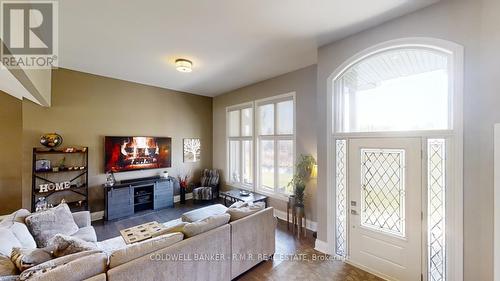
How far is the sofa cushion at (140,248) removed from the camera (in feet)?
5.87

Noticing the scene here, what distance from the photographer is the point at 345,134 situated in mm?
3164

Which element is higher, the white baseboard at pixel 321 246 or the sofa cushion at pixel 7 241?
the sofa cushion at pixel 7 241

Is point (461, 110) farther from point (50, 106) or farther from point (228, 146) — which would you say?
point (50, 106)

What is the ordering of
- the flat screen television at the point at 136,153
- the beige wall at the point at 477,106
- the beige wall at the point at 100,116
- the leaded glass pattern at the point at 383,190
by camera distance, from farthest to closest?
the flat screen television at the point at 136,153 → the beige wall at the point at 100,116 → the leaded glass pattern at the point at 383,190 → the beige wall at the point at 477,106

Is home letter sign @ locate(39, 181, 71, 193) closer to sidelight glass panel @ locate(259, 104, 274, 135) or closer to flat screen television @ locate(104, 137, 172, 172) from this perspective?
flat screen television @ locate(104, 137, 172, 172)

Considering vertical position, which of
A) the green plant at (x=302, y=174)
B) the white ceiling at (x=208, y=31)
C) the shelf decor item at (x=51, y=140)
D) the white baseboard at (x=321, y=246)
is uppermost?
the white ceiling at (x=208, y=31)

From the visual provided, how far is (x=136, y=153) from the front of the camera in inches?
209

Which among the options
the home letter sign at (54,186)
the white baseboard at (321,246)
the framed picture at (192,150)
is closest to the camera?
the white baseboard at (321,246)

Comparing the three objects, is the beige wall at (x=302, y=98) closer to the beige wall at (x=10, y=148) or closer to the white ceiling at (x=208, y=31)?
the white ceiling at (x=208, y=31)

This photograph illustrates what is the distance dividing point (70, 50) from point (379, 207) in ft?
17.7

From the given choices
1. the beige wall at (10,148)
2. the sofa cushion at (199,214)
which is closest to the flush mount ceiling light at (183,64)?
the sofa cushion at (199,214)

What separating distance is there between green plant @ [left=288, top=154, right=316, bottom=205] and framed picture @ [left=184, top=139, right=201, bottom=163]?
3.46m

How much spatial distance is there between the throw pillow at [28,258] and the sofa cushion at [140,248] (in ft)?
1.72

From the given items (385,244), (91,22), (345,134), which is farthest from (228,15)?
(385,244)
